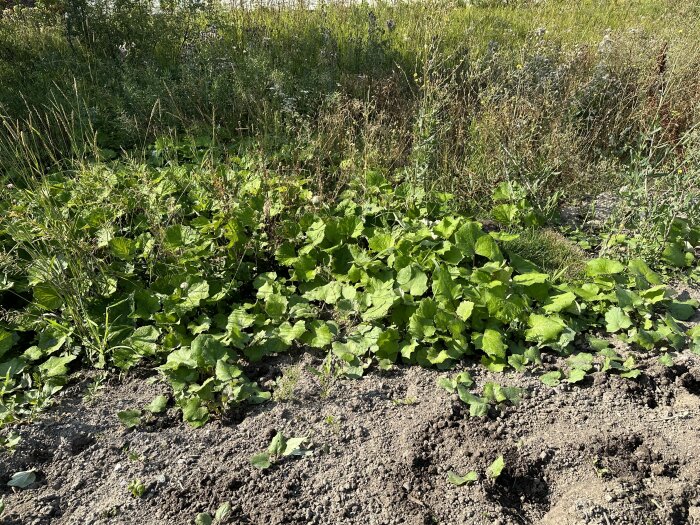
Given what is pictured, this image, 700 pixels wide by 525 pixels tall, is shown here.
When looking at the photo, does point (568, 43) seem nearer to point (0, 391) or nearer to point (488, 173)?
point (488, 173)

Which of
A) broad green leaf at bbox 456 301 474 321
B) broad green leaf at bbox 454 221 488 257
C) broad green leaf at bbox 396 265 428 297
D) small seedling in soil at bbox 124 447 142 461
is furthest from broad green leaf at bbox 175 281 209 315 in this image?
broad green leaf at bbox 454 221 488 257

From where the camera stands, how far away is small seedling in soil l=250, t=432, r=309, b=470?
84.8 inches

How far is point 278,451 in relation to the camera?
2.20 meters

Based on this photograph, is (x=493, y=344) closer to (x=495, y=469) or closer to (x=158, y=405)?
(x=495, y=469)

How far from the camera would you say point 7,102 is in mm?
4484

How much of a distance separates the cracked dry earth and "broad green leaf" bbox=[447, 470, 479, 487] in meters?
0.03

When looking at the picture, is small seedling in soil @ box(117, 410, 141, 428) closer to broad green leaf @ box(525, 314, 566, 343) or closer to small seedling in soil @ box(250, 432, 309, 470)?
small seedling in soil @ box(250, 432, 309, 470)

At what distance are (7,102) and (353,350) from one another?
12.1 ft

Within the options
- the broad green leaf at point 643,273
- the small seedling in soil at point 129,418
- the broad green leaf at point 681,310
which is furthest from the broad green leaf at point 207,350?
the broad green leaf at point 681,310

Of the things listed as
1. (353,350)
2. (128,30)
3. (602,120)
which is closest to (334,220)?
(353,350)

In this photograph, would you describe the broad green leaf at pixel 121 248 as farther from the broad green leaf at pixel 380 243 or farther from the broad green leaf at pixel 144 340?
the broad green leaf at pixel 380 243

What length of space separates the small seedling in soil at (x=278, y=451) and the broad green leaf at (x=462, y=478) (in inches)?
22.1

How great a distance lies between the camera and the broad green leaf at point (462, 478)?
2125 millimetres

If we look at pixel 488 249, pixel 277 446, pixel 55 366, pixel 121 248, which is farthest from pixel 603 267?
pixel 55 366
